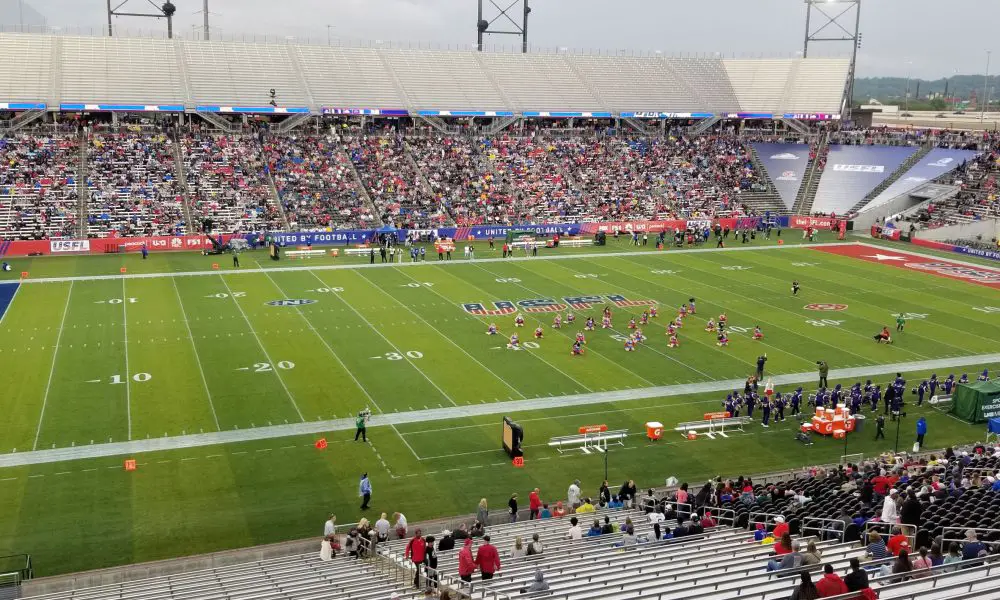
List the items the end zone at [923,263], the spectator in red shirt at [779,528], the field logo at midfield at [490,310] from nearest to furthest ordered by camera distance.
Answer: the spectator in red shirt at [779,528], the field logo at midfield at [490,310], the end zone at [923,263]

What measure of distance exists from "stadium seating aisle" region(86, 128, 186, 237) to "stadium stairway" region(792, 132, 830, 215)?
49712 millimetres

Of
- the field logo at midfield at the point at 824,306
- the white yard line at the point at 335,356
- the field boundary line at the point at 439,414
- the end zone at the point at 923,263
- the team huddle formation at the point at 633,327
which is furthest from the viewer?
the end zone at the point at 923,263

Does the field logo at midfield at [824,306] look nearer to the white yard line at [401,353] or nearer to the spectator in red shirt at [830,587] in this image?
the white yard line at [401,353]

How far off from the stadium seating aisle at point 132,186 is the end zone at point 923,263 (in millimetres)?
44872

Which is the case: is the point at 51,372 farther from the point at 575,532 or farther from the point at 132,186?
the point at 132,186

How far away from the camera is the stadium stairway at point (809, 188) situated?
78.5 m

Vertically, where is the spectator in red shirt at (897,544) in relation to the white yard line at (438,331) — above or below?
above

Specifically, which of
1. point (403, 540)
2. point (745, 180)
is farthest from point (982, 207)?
point (403, 540)

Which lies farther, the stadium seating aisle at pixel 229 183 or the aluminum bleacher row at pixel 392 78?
the aluminum bleacher row at pixel 392 78

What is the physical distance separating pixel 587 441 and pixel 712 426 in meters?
4.25

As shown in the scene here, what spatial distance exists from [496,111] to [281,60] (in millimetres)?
19952

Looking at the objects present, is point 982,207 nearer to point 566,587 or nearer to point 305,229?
point 305,229

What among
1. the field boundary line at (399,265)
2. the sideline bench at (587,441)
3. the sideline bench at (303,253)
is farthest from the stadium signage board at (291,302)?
the sideline bench at (587,441)

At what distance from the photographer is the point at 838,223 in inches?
2847
